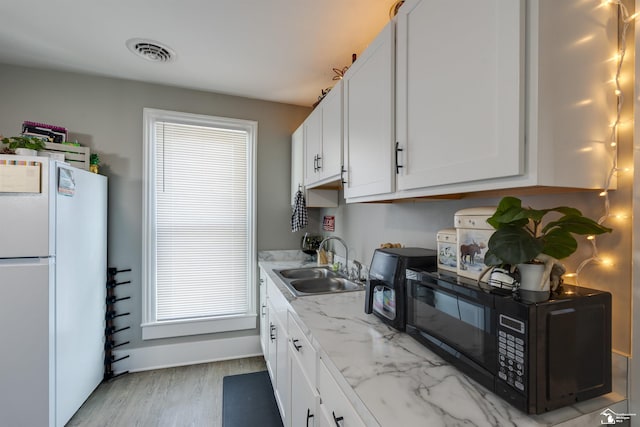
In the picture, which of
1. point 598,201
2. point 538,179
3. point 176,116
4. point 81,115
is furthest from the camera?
point 176,116

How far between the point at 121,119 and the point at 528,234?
2.97 meters

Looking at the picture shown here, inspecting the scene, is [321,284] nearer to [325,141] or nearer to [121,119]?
[325,141]

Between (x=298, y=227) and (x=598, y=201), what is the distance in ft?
6.82

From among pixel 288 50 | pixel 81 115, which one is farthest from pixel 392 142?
pixel 81 115

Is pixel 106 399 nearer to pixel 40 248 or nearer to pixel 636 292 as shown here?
pixel 40 248

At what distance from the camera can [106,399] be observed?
2143 millimetres

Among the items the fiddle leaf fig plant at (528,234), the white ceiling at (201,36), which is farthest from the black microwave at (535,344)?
the white ceiling at (201,36)

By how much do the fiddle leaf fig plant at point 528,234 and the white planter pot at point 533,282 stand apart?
5cm

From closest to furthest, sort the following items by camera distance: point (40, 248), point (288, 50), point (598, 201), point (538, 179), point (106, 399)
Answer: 1. point (538, 179)
2. point (598, 201)
3. point (40, 248)
4. point (288, 50)
5. point (106, 399)

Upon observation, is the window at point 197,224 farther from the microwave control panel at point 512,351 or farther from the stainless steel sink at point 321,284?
the microwave control panel at point 512,351

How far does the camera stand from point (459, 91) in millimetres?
856

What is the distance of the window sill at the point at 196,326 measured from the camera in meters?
2.54

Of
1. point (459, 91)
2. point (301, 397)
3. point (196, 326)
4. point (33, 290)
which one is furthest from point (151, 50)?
point (301, 397)

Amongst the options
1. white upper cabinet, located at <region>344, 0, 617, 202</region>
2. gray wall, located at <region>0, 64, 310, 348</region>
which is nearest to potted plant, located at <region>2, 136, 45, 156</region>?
gray wall, located at <region>0, 64, 310, 348</region>
